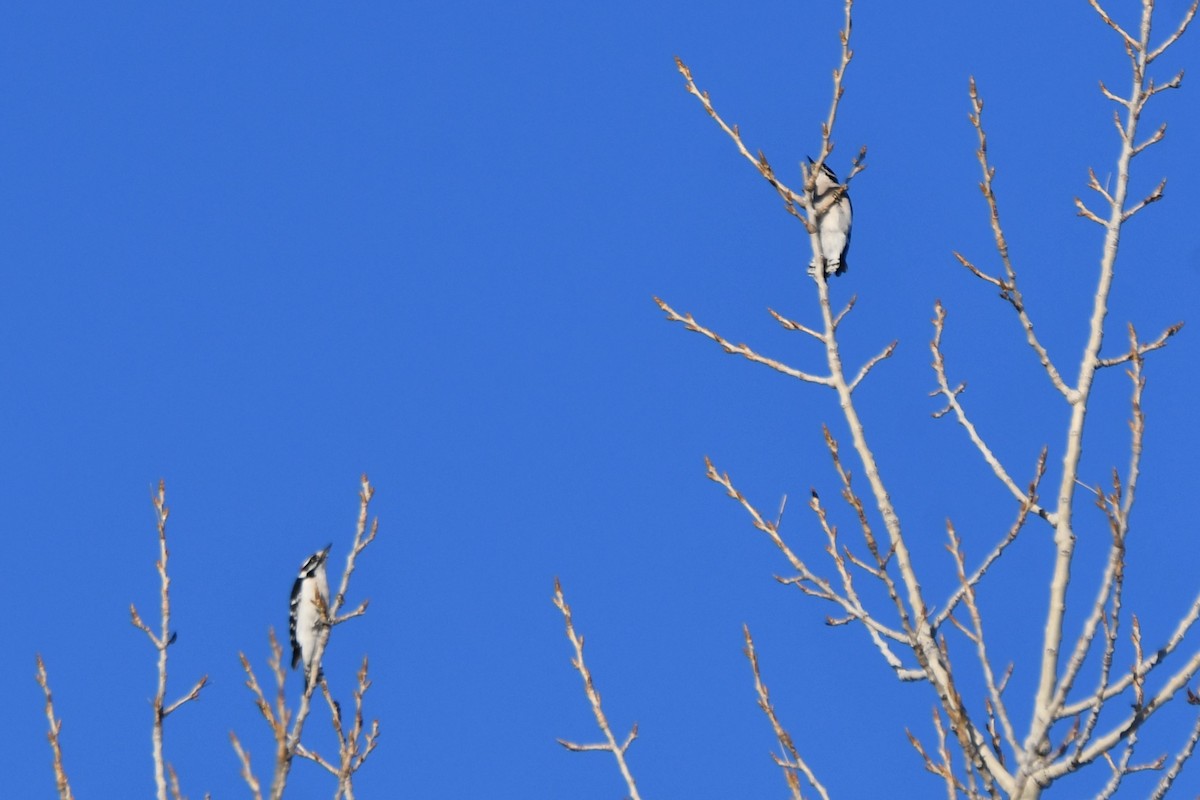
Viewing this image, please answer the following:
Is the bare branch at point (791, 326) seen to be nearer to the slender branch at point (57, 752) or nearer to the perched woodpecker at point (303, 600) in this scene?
the slender branch at point (57, 752)

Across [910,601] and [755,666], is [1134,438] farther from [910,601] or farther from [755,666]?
[755,666]

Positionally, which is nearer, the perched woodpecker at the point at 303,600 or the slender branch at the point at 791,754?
the slender branch at the point at 791,754

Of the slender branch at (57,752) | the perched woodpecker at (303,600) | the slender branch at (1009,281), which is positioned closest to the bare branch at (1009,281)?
the slender branch at (1009,281)

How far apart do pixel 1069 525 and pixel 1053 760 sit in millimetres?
805

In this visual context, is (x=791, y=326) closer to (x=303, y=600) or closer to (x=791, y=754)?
(x=791, y=754)

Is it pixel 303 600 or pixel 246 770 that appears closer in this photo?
pixel 246 770

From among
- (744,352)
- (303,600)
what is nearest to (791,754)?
(744,352)

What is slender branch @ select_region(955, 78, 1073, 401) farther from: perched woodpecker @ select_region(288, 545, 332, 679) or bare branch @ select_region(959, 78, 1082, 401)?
perched woodpecker @ select_region(288, 545, 332, 679)

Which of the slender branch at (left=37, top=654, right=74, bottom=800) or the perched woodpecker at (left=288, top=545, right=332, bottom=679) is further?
the perched woodpecker at (left=288, top=545, right=332, bottom=679)

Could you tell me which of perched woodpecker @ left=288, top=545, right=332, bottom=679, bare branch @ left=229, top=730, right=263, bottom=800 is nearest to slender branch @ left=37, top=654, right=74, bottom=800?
bare branch @ left=229, top=730, right=263, bottom=800

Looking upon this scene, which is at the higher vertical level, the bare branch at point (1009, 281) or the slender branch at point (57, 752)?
the bare branch at point (1009, 281)

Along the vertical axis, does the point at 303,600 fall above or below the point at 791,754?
above

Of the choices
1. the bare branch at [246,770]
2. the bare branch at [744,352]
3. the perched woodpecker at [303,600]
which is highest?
the perched woodpecker at [303,600]

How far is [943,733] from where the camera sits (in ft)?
17.4
